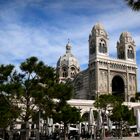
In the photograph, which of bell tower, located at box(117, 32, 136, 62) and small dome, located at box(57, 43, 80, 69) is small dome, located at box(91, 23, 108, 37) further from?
small dome, located at box(57, 43, 80, 69)

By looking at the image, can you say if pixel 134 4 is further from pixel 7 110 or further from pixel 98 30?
pixel 98 30

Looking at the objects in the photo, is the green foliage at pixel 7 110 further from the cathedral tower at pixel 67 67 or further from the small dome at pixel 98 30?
the cathedral tower at pixel 67 67

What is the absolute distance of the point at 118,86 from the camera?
10656 centimetres

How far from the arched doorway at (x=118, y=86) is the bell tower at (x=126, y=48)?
22.5ft

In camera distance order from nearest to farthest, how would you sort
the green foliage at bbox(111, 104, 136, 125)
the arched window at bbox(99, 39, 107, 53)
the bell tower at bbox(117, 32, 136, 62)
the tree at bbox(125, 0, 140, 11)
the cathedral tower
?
the tree at bbox(125, 0, 140, 11)
the green foliage at bbox(111, 104, 136, 125)
the arched window at bbox(99, 39, 107, 53)
the bell tower at bbox(117, 32, 136, 62)
the cathedral tower

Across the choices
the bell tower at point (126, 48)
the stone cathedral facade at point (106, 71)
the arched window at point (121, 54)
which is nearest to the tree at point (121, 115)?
the stone cathedral facade at point (106, 71)

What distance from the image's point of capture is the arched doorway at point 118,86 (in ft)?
343

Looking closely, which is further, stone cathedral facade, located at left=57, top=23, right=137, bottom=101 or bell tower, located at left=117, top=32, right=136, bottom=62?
bell tower, located at left=117, top=32, right=136, bottom=62

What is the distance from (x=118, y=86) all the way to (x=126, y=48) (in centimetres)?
1186

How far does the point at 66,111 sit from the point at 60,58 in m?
74.6

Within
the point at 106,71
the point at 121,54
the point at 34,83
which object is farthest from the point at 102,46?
the point at 34,83

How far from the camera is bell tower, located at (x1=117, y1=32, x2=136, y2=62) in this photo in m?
108

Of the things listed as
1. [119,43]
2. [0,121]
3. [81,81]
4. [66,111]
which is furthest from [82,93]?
[0,121]

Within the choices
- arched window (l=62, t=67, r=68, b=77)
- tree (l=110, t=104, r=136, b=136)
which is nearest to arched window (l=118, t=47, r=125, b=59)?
arched window (l=62, t=67, r=68, b=77)
